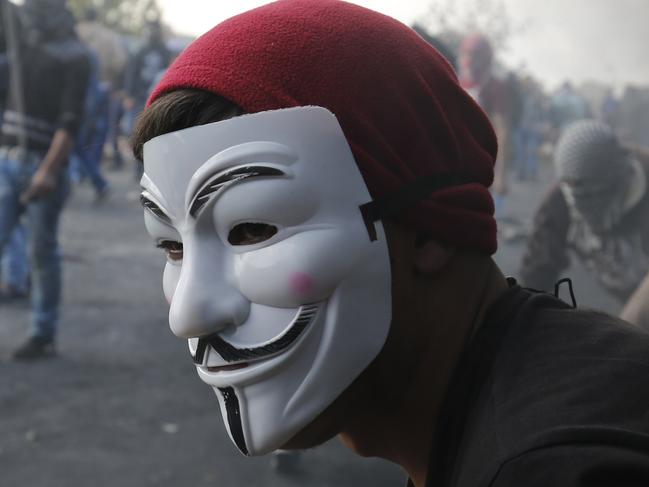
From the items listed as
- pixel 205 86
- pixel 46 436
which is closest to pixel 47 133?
pixel 46 436

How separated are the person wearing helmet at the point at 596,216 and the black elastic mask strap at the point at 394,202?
2613mm

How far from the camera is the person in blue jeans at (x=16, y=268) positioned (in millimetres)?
5926

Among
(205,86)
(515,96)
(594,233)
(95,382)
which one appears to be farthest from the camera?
(515,96)

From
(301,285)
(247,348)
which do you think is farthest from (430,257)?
(247,348)

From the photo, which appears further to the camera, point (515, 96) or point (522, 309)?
point (515, 96)

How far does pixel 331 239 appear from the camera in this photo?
48.3 inches

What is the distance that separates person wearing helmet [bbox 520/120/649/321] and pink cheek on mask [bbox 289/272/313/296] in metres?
2.74

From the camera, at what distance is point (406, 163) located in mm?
1239

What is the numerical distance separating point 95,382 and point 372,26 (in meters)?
3.63

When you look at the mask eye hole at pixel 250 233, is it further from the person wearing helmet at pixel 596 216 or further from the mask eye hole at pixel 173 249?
the person wearing helmet at pixel 596 216

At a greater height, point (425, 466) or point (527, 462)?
point (527, 462)

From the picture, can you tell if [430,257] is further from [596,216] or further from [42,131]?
[42,131]

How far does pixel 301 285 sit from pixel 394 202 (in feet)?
0.62

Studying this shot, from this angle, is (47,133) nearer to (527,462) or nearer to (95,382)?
(95,382)
